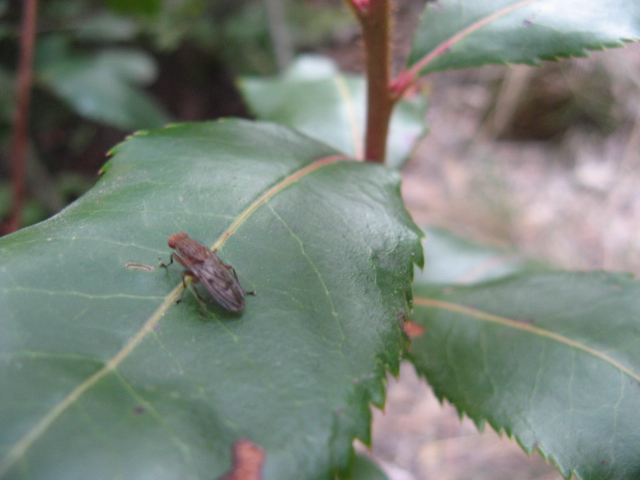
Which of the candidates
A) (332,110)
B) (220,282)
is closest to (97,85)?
(332,110)

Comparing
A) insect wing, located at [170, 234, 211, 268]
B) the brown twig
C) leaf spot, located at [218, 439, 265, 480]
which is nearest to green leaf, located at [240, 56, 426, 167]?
the brown twig

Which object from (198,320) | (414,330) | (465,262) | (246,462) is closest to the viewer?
A: (246,462)

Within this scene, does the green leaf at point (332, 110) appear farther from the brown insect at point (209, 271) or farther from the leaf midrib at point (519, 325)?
the brown insect at point (209, 271)

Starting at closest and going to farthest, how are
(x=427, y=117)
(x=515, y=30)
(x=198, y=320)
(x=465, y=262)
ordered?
1. (x=198, y=320)
2. (x=515, y=30)
3. (x=465, y=262)
4. (x=427, y=117)

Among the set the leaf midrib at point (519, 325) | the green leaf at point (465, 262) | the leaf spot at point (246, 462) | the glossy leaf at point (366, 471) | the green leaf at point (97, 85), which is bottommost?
the glossy leaf at point (366, 471)

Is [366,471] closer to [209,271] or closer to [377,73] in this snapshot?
[209,271]

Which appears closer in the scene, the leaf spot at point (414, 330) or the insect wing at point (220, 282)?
the insect wing at point (220, 282)

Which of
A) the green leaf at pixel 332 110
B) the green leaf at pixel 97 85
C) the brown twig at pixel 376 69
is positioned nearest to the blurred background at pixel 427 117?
the green leaf at pixel 97 85
